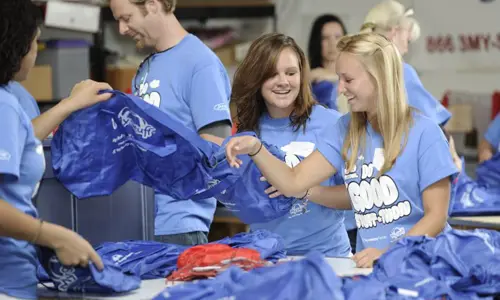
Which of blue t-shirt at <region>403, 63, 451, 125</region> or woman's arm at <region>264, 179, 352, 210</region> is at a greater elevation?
blue t-shirt at <region>403, 63, 451, 125</region>

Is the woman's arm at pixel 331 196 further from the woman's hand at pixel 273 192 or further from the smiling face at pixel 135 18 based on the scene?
the smiling face at pixel 135 18

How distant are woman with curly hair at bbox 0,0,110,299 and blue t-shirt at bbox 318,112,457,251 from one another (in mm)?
917

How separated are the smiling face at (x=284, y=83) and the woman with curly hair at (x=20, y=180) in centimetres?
120

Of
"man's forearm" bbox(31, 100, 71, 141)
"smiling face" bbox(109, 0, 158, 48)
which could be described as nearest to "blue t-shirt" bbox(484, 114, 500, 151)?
"smiling face" bbox(109, 0, 158, 48)

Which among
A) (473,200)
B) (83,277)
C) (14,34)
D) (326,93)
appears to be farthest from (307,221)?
(473,200)

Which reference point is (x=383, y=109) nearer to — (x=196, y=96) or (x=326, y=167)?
(x=326, y=167)

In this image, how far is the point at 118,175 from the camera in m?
3.08

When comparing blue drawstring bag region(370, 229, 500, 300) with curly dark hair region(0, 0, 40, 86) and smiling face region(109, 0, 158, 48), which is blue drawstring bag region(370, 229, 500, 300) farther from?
smiling face region(109, 0, 158, 48)

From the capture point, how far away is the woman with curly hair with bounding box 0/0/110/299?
2266 mm

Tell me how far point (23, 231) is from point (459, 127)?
552 centimetres

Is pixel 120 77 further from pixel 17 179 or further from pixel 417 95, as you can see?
pixel 17 179

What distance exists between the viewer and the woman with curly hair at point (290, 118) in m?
3.34

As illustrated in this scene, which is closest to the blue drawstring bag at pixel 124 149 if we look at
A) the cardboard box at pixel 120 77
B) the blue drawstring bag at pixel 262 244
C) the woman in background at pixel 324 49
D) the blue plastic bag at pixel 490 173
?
the blue drawstring bag at pixel 262 244

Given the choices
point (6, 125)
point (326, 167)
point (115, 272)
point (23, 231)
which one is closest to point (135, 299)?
point (115, 272)
